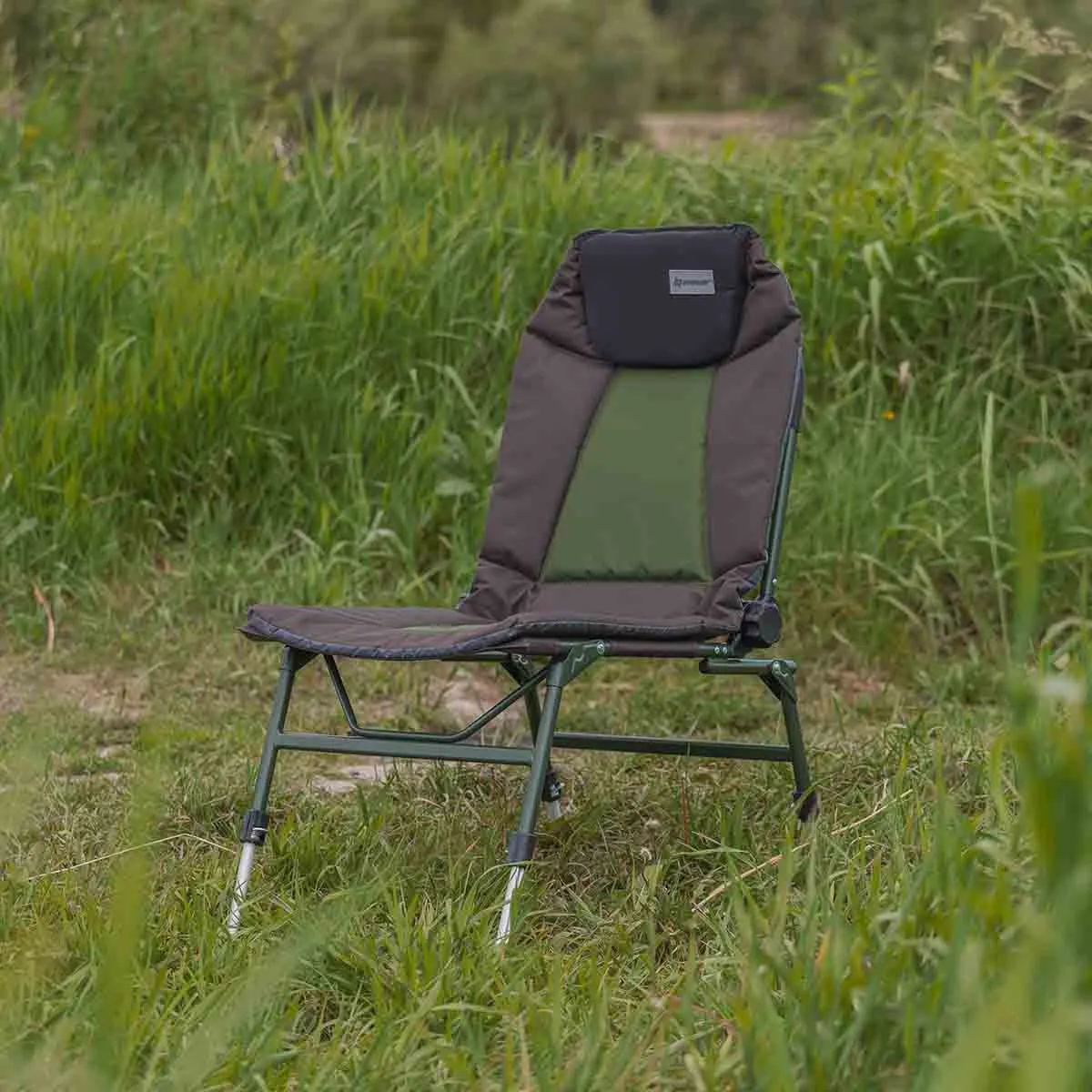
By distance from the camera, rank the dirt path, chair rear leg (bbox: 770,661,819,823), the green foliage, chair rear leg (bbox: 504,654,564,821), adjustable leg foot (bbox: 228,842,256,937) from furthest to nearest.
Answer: the green foliage
the dirt path
chair rear leg (bbox: 504,654,564,821)
chair rear leg (bbox: 770,661,819,823)
adjustable leg foot (bbox: 228,842,256,937)

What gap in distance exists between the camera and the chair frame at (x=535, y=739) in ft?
7.77

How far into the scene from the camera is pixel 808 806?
290 centimetres

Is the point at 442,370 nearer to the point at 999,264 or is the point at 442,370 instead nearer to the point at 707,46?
the point at 999,264

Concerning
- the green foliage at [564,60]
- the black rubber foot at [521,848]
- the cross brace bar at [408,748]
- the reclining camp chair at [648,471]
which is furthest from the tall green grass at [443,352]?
the green foliage at [564,60]

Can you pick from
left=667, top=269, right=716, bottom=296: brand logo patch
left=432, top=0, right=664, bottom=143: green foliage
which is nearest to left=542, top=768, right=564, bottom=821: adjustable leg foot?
left=667, top=269, right=716, bottom=296: brand logo patch

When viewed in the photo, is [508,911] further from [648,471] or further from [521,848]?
[648,471]

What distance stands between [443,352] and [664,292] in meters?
2.01

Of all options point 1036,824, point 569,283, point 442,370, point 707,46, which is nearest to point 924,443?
point 442,370

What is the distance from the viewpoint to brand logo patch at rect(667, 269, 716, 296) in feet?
10.8

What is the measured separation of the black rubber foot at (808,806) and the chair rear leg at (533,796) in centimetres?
49

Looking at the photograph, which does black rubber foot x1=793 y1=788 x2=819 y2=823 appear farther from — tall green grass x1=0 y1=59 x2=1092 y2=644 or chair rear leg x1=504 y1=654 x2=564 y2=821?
tall green grass x1=0 y1=59 x2=1092 y2=644

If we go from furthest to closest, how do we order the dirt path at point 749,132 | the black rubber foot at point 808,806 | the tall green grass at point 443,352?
the dirt path at point 749,132 → the tall green grass at point 443,352 → the black rubber foot at point 808,806

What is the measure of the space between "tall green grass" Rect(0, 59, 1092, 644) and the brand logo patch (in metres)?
1.47

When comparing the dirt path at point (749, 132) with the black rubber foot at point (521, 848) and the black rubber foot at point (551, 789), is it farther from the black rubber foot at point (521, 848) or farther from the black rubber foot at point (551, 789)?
the black rubber foot at point (521, 848)
